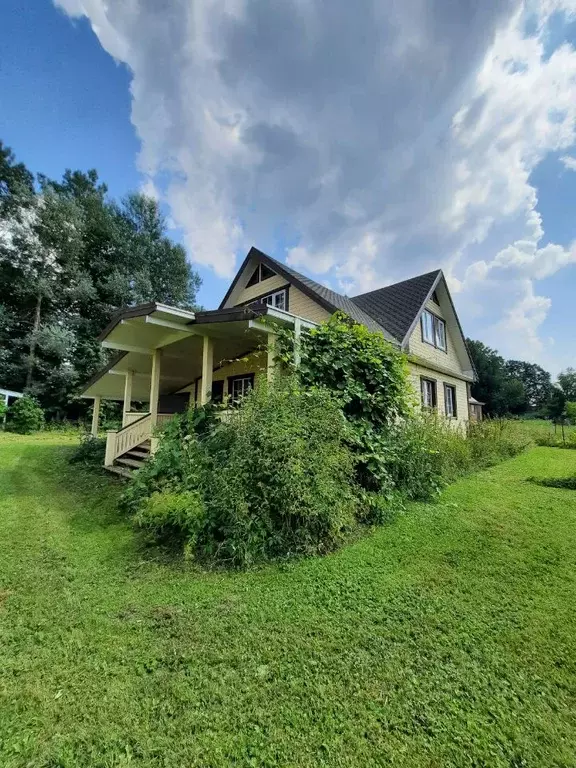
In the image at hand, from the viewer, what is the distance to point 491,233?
12.0 metres

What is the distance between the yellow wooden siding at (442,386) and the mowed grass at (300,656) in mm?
7643

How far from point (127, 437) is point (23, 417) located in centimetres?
1400

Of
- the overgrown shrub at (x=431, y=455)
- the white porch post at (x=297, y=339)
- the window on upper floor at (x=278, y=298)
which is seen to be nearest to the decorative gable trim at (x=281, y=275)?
the window on upper floor at (x=278, y=298)

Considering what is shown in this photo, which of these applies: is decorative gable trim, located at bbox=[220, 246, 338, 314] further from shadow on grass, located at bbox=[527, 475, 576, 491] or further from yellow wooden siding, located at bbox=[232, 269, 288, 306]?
shadow on grass, located at bbox=[527, 475, 576, 491]

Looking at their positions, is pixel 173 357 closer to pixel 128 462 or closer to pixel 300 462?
pixel 128 462

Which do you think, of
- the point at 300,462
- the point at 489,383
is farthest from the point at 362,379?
the point at 489,383

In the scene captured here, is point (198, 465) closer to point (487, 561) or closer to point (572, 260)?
point (487, 561)

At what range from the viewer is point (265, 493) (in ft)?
13.6

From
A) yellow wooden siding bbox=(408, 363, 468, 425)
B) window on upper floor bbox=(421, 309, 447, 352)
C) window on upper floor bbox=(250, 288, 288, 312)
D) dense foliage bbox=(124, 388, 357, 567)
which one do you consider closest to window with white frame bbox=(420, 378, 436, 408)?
yellow wooden siding bbox=(408, 363, 468, 425)

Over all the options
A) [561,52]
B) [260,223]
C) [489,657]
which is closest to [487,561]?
[489,657]

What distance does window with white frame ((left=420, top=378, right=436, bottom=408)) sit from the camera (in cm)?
1277

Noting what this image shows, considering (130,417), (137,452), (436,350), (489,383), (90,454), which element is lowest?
(90,454)

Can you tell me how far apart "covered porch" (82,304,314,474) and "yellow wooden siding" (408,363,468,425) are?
18.4 feet

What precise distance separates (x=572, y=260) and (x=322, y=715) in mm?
14760
